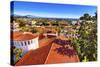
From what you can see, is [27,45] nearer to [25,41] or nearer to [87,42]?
[25,41]

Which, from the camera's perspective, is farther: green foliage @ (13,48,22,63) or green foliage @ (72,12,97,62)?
green foliage @ (72,12,97,62)

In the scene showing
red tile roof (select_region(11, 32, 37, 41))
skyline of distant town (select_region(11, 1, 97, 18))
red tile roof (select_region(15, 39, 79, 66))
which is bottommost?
red tile roof (select_region(15, 39, 79, 66))

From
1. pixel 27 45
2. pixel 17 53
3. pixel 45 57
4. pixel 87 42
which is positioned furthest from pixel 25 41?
pixel 87 42

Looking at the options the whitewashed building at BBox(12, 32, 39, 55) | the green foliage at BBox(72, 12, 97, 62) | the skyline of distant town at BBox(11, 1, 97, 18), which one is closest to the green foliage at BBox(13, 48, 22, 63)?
the whitewashed building at BBox(12, 32, 39, 55)

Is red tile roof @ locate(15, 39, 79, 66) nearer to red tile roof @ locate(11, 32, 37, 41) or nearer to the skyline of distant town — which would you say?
red tile roof @ locate(11, 32, 37, 41)

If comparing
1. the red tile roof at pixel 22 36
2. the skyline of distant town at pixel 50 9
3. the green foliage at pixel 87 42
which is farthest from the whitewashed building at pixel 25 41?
the green foliage at pixel 87 42

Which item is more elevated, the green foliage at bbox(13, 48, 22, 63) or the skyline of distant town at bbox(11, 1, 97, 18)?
the skyline of distant town at bbox(11, 1, 97, 18)

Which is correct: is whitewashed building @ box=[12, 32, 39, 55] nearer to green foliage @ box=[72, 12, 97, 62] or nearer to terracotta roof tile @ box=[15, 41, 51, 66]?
terracotta roof tile @ box=[15, 41, 51, 66]

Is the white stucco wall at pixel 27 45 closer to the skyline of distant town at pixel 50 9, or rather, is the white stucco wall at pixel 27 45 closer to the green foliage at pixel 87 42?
the skyline of distant town at pixel 50 9
